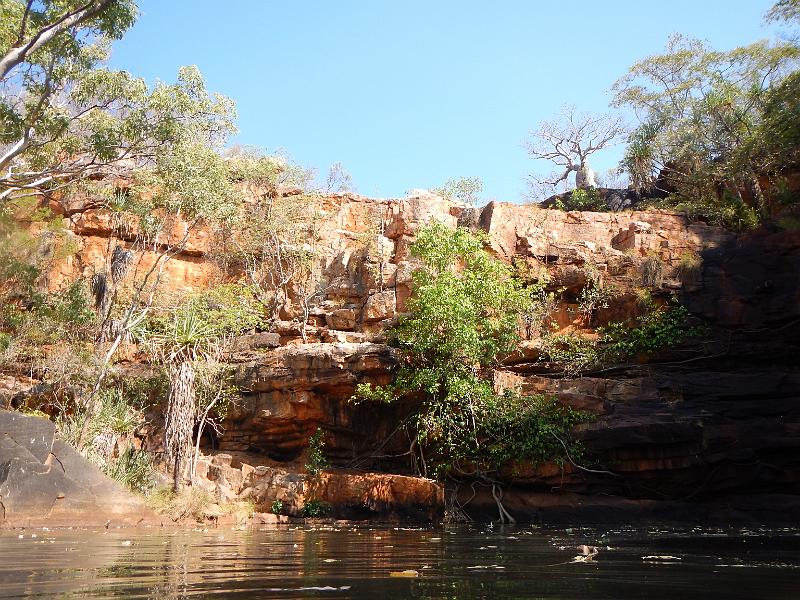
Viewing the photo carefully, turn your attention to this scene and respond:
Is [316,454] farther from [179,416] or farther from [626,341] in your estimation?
[626,341]

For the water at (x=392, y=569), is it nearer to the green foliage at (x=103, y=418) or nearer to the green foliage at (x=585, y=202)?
the green foliage at (x=103, y=418)

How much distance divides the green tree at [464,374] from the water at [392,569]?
692cm

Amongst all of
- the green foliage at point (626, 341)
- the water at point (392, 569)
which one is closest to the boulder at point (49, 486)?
the water at point (392, 569)

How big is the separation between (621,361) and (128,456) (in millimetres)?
12246

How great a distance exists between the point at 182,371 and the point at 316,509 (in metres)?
4.33

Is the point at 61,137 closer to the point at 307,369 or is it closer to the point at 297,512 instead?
the point at 307,369

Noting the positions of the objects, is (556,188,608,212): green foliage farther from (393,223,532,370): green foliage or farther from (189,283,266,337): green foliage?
(189,283,266,337): green foliage

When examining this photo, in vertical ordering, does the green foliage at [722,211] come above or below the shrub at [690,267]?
above

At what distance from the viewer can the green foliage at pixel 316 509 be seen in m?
14.9

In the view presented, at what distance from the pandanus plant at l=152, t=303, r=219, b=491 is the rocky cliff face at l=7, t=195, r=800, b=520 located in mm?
1878

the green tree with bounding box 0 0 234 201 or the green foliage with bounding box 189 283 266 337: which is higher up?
the green tree with bounding box 0 0 234 201

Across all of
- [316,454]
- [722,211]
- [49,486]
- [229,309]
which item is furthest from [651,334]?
[49,486]

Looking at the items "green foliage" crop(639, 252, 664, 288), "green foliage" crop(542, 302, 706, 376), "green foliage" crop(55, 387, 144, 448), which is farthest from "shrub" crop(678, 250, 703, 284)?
"green foliage" crop(55, 387, 144, 448)

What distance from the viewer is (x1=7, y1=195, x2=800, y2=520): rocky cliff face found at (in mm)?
14539
